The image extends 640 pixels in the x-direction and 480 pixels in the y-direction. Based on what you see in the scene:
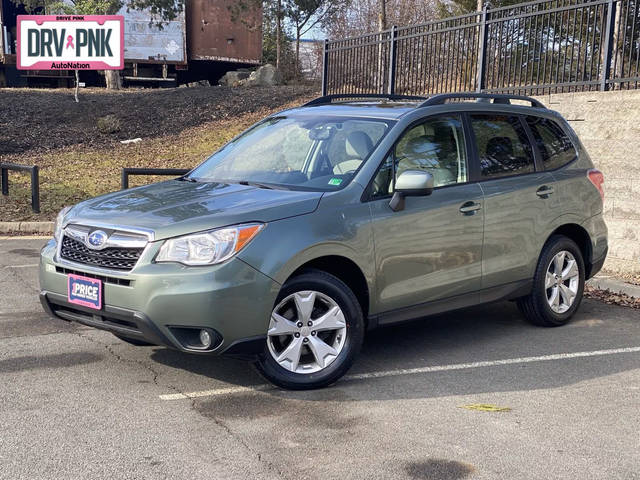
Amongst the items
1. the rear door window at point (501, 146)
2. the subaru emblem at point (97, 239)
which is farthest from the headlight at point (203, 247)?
the rear door window at point (501, 146)

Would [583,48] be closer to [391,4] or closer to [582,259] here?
[582,259]

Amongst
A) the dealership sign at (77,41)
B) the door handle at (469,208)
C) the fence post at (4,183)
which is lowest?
the fence post at (4,183)

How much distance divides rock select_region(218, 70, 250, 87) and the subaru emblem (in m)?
24.1

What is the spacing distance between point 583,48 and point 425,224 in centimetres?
642

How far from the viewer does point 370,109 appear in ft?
20.3

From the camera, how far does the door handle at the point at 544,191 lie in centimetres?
661

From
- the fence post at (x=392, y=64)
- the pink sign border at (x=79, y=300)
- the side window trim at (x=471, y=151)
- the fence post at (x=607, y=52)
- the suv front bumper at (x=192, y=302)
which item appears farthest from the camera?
the fence post at (x=392, y=64)

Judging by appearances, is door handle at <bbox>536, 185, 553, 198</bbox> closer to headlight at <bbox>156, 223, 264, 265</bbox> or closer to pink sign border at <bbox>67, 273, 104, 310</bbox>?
headlight at <bbox>156, 223, 264, 265</bbox>

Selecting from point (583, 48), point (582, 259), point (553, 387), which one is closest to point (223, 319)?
point (553, 387)

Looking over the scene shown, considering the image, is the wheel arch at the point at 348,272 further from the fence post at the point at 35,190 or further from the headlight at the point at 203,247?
the fence post at the point at 35,190

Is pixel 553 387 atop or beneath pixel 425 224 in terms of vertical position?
beneath

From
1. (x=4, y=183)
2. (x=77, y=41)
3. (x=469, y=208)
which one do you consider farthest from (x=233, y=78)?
(x=469, y=208)

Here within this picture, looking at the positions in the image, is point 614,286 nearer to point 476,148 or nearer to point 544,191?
point 544,191

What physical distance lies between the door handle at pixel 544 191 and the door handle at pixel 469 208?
2.69ft
